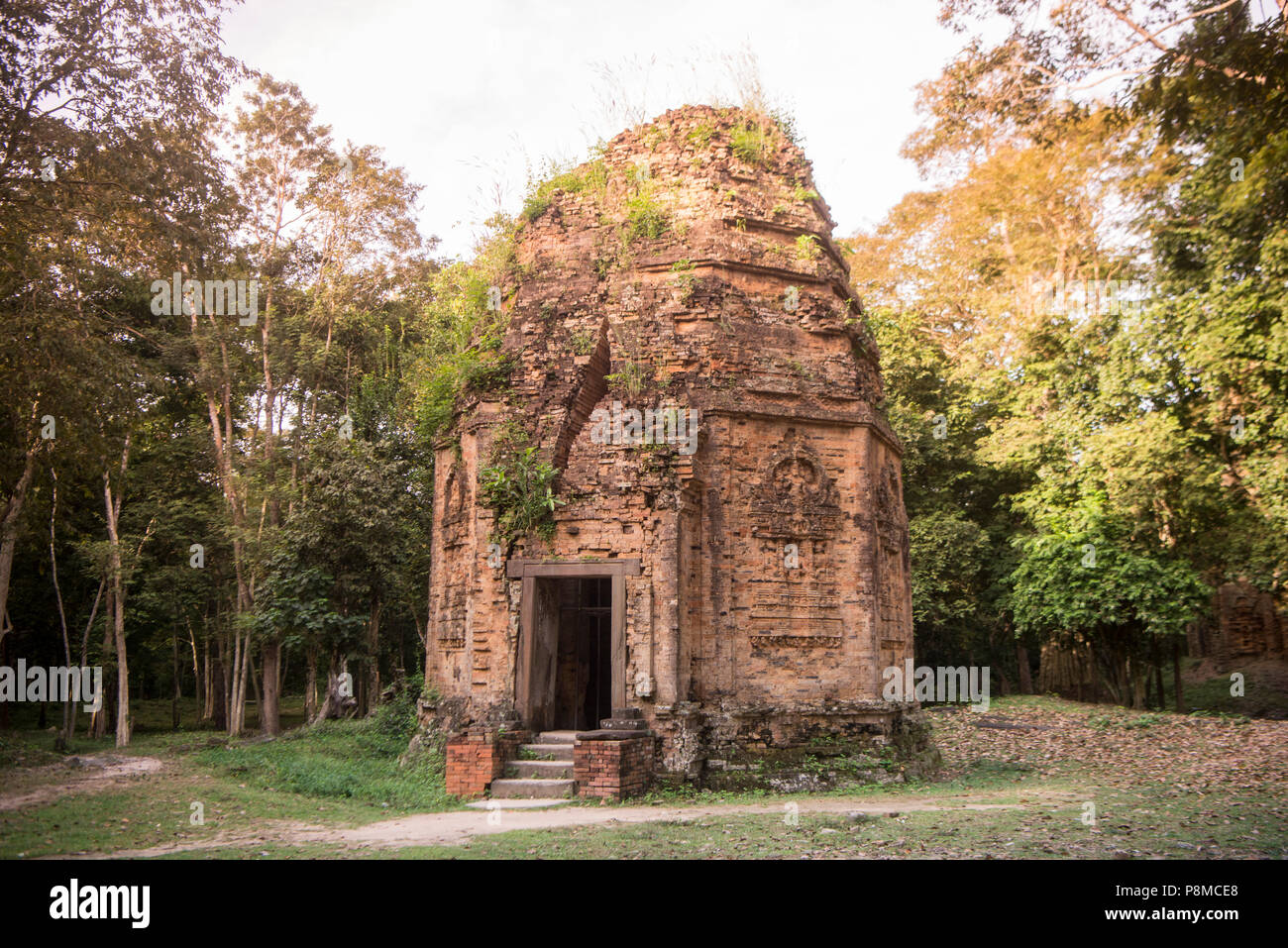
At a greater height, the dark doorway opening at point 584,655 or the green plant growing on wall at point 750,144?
the green plant growing on wall at point 750,144

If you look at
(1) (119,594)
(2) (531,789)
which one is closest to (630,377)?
(2) (531,789)

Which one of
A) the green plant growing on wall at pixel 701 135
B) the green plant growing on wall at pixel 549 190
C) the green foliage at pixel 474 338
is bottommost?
the green foliage at pixel 474 338

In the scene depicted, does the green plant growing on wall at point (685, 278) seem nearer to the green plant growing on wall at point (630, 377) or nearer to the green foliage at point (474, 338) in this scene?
the green plant growing on wall at point (630, 377)

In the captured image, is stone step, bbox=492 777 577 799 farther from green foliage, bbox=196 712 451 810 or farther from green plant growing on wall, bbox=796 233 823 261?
green plant growing on wall, bbox=796 233 823 261

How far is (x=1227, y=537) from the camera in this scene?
62.7ft

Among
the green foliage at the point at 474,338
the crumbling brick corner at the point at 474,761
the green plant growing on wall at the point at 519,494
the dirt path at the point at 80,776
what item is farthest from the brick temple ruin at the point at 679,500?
the dirt path at the point at 80,776

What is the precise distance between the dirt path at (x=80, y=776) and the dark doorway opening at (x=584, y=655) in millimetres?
6702

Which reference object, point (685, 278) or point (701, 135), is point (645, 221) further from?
point (701, 135)

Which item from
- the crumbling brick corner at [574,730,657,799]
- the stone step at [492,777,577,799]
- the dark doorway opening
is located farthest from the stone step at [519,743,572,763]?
the dark doorway opening

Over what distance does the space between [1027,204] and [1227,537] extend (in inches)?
392

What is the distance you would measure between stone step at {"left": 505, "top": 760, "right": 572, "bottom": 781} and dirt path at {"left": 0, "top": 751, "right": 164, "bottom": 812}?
18.4ft

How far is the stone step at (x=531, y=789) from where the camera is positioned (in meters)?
10.8

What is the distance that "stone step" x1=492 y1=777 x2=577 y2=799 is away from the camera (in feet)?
35.4

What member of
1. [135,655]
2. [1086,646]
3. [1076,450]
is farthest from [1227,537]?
[135,655]
